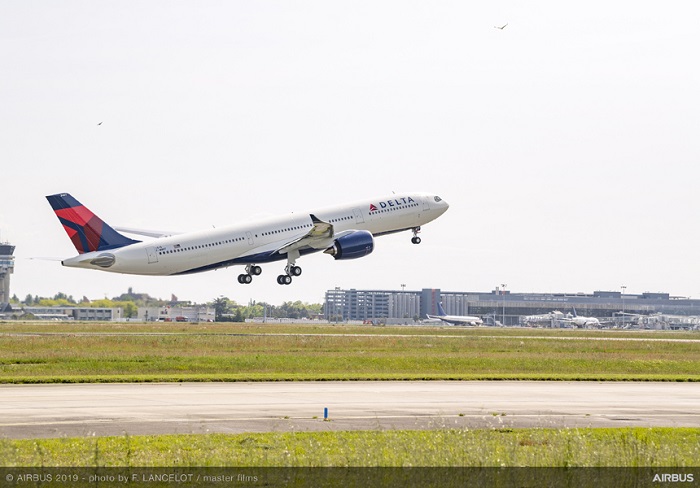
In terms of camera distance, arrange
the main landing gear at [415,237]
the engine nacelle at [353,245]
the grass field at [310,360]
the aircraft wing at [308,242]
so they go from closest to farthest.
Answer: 1. the grass field at [310,360]
2. the aircraft wing at [308,242]
3. the engine nacelle at [353,245]
4. the main landing gear at [415,237]

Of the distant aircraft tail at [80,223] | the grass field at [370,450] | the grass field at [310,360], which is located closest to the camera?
the grass field at [370,450]

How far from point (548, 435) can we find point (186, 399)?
13.2m

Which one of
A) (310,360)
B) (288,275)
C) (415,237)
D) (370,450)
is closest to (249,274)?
(288,275)

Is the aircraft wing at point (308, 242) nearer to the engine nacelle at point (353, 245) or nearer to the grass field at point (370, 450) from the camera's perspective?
A: the engine nacelle at point (353, 245)

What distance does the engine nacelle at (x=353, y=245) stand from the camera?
256ft

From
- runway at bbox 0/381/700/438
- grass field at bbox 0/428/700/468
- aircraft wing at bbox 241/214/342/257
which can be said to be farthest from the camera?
aircraft wing at bbox 241/214/342/257

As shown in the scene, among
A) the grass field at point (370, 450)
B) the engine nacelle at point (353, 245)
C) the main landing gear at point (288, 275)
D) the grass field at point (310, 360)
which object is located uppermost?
the engine nacelle at point (353, 245)

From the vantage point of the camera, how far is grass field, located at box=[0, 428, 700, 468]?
63.0 ft

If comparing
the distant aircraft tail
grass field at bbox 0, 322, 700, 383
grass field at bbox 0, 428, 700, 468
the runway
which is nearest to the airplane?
the distant aircraft tail

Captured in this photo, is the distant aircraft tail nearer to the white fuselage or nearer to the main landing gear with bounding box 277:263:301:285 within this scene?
the white fuselage

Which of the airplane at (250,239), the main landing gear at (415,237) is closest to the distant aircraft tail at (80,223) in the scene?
the airplane at (250,239)

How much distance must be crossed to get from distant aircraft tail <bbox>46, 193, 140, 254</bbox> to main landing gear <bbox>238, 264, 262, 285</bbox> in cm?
1322

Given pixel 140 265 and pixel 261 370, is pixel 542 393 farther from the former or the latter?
pixel 140 265

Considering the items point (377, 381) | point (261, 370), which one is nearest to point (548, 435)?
point (377, 381)
